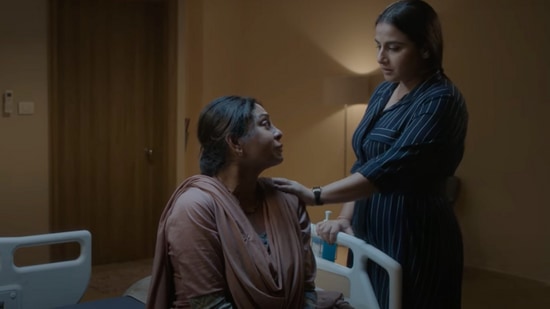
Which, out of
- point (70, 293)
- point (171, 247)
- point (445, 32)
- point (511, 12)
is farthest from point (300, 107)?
point (171, 247)

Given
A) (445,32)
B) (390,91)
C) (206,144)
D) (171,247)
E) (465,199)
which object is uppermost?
(445,32)

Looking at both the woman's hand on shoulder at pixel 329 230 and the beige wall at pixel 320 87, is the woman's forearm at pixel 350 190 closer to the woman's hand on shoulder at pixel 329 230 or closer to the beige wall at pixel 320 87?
the woman's hand on shoulder at pixel 329 230

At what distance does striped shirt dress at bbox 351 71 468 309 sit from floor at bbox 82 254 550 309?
2031 millimetres

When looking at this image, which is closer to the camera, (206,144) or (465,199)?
(206,144)

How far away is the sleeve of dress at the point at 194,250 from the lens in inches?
52.6

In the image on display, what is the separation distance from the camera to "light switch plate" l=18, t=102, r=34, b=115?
388 cm

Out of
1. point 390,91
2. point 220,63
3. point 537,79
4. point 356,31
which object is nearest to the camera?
point 390,91

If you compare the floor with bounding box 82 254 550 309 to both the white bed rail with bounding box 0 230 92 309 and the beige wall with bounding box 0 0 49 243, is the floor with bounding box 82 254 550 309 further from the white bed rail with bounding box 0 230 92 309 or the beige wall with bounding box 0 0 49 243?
the white bed rail with bounding box 0 230 92 309

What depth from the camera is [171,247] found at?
4.48ft

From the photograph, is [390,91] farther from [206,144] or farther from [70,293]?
[70,293]

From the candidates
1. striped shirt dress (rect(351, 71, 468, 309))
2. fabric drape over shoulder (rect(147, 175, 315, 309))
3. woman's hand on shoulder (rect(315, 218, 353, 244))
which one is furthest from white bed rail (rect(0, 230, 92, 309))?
striped shirt dress (rect(351, 71, 468, 309))

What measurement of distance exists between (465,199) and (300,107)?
1516 mm

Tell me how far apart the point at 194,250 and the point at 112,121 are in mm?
3183

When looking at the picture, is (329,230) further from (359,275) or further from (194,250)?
(194,250)
